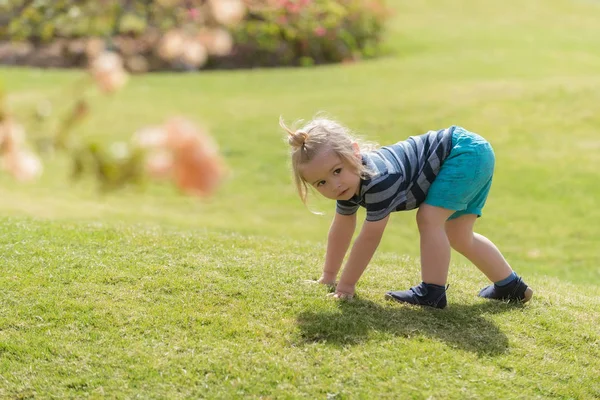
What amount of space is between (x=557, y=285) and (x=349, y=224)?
5.97ft

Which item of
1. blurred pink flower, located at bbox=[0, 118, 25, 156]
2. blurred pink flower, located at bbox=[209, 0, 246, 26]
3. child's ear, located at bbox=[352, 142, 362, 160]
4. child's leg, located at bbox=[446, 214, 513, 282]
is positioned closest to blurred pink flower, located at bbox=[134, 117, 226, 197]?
blurred pink flower, located at bbox=[0, 118, 25, 156]

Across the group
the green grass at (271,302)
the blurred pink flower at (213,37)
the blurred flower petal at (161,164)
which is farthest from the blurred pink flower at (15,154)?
the blurred pink flower at (213,37)

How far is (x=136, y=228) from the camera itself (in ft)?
18.2

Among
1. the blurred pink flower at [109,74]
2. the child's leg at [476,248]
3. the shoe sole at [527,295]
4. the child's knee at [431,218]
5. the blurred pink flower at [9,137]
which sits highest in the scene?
the blurred pink flower at [109,74]

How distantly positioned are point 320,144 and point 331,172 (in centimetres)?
15

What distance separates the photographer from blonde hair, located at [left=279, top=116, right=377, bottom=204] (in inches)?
152

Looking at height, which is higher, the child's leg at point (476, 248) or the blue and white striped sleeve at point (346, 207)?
the blue and white striped sleeve at point (346, 207)

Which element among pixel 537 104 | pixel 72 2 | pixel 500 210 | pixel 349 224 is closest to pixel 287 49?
pixel 537 104

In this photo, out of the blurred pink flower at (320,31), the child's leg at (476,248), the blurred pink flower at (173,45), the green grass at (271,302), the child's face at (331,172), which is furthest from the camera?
the blurred pink flower at (320,31)

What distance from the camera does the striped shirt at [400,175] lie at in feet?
12.9

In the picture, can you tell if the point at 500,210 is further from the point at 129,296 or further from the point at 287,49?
the point at 287,49

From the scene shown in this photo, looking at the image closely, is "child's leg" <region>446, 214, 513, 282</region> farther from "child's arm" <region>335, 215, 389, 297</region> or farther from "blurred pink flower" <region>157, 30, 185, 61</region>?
"blurred pink flower" <region>157, 30, 185, 61</region>

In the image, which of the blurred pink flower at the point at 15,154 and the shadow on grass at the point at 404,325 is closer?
the blurred pink flower at the point at 15,154

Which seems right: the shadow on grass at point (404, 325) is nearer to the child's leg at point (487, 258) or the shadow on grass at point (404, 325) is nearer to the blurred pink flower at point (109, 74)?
the child's leg at point (487, 258)
